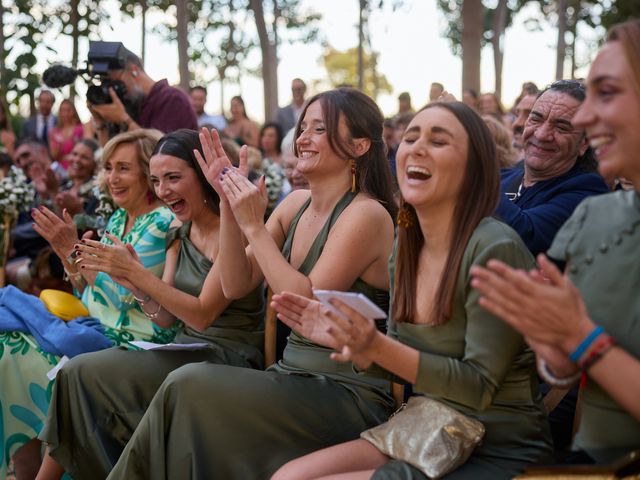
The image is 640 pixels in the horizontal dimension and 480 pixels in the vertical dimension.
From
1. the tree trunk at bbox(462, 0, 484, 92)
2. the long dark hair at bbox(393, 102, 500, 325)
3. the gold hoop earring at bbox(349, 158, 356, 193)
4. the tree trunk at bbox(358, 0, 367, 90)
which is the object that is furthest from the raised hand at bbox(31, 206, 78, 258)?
the tree trunk at bbox(358, 0, 367, 90)

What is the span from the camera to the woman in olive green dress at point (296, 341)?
9.32ft

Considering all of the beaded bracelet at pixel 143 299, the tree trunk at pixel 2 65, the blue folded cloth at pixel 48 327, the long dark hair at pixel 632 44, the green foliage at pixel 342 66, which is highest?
the green foliage at pixel 342 66

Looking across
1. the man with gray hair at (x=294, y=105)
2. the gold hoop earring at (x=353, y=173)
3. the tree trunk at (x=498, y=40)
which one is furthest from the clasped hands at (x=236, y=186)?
the tree trunk at (x=498, y=40)

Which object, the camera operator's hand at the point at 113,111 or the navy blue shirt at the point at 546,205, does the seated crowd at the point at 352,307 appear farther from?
the camera operator's hand at the point at 113,111

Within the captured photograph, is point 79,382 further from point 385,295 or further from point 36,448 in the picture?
point 385,295

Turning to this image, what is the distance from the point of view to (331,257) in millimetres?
3000

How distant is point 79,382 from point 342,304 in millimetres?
1769

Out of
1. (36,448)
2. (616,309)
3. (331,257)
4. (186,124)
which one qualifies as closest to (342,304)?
(616,309)

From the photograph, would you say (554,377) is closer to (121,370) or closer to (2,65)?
(121,370)

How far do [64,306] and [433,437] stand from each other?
92.2 inches

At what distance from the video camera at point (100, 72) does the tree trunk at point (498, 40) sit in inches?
480

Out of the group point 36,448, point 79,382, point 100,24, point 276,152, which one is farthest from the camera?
point 100,24

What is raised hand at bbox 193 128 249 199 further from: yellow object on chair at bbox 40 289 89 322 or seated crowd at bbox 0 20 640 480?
yellow object on chair at bbox 40 289 89 322

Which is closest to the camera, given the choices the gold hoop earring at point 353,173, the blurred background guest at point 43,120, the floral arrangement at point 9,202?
the gold hoop earring at point 353,173
